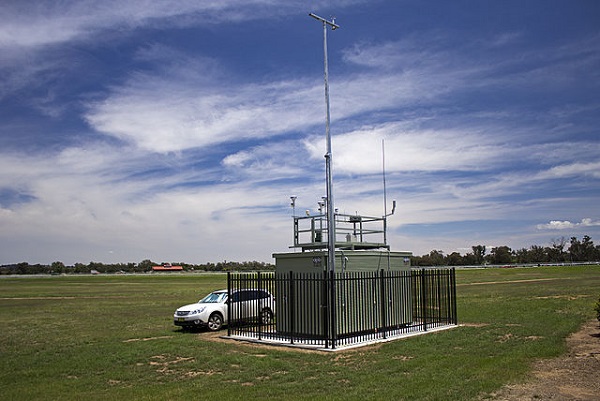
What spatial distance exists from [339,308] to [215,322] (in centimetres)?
634

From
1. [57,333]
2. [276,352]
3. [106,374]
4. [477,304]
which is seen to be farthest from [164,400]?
[477,304]

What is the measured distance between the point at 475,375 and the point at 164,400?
581 cm

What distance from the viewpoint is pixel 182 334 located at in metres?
19.0

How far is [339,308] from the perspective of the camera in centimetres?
1572

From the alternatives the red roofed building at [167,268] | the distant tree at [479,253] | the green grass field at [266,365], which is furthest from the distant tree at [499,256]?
the green grass field at [266,365]

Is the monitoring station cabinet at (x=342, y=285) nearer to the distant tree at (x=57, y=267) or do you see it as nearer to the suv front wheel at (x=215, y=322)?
the suv front wheel at (x=215, y=322)

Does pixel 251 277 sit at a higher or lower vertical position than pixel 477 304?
higher

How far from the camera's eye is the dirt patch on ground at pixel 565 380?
8883 mm

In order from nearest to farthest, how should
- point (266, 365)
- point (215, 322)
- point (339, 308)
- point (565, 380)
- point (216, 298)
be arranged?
point (565, 380) → point (266, 365) → point (339, 308) → point (215, 322) → point (216, 298)

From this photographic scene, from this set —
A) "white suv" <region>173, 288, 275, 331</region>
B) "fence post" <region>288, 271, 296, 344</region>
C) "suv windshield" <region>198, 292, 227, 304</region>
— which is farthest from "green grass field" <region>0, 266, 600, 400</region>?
"suv windshield" <region>198, 292, 227, 304</region>

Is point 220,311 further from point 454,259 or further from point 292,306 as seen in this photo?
point 454,259

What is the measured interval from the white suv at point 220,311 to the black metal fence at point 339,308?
3.27 ft

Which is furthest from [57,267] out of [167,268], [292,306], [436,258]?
[292,306]

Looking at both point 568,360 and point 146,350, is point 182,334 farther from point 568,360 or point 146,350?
point 568,360
